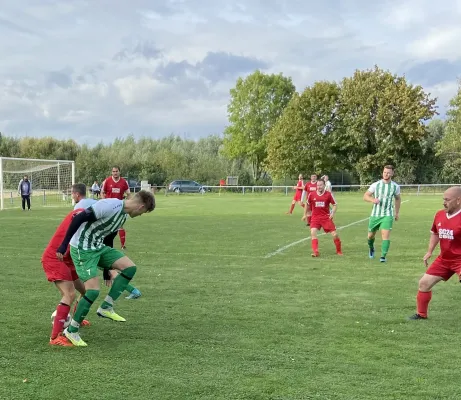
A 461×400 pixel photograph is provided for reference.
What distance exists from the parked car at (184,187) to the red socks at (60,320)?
1996 inches

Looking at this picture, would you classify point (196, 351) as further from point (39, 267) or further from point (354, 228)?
point (354, 228)

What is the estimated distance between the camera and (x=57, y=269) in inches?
229

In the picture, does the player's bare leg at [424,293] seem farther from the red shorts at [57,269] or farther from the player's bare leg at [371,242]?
the player's bare leg at [371,242]

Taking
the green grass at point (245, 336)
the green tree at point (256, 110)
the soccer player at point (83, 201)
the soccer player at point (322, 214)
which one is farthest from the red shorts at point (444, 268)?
the green tree at point (256, 110)

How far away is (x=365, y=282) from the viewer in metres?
9.12

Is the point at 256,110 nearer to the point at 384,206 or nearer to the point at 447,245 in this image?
the point at 384,206

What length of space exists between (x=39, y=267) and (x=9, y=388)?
6.40 metres

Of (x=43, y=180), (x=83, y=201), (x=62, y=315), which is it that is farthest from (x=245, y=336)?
(x=43, y=180)

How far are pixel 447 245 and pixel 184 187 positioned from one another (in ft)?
169

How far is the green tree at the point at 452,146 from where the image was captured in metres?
52.3

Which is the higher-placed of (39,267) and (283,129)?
(283,129)

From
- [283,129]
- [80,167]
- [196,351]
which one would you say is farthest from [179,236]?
[80,167]

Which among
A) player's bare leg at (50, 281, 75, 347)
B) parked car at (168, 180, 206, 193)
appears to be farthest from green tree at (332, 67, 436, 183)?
player's bare leg at (50, 281, 75, 347)

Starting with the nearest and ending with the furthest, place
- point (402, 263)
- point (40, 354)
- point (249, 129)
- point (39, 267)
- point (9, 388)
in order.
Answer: point (9, 388)
point (40, 354)
point (39, 267)
point (402, 263)
point (249, 129)
